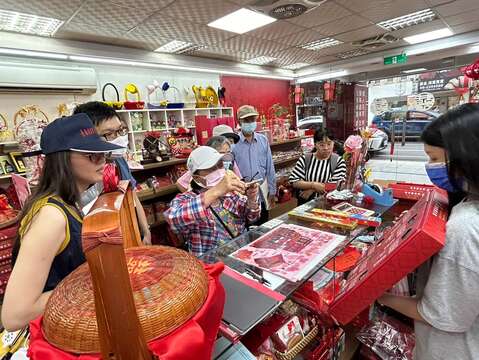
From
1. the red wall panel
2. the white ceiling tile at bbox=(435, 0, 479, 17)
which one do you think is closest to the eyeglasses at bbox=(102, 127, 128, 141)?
the white ceiling tile at bbox=(435, 0, 479, 17)

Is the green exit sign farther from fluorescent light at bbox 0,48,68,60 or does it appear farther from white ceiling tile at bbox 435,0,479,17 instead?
fluorescent light at bbox 0,48,68,60

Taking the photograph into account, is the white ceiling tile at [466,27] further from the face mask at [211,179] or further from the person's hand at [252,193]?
the face mask at [211,179]

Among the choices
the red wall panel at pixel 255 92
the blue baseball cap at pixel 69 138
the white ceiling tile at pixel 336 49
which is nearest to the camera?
the blue baseball cap at pixel 69 138

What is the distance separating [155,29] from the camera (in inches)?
161

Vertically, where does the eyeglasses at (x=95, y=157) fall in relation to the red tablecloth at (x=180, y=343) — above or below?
above

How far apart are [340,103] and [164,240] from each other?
5.15 meters

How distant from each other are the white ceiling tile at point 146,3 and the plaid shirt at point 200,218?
8.63 ft

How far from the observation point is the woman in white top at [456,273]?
82 cm

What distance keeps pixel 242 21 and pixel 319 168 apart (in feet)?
8.34

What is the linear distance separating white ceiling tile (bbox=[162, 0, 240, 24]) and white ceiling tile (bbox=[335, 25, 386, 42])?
2.59 meters

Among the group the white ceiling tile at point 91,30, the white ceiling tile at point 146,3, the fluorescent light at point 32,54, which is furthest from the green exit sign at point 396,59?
the fluorescent light at point 32,54

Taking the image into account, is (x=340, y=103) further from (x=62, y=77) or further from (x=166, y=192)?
(x=62, y=77)

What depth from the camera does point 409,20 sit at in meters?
4.67

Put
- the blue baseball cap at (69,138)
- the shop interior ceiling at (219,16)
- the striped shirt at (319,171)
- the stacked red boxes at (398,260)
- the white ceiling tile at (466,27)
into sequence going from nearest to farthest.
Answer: the stacked red boxes at (398,260) < the blue baseball cap at (69,138) < the striped shirt at (319,171) < the shop interior ceiling at (219,16) < the white ceiling tile at (466,27)
